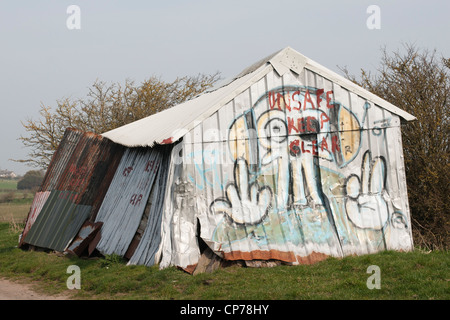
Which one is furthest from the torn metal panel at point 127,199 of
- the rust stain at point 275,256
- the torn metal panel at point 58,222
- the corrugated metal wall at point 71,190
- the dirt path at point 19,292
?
the rust stain at point 275,256

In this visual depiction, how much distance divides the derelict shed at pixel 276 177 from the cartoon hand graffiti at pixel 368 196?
0.07 feet

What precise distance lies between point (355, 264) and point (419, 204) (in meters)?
5.04

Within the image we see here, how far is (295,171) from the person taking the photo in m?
10.4

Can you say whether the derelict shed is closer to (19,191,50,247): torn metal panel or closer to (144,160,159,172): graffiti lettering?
(144,160,159,172): graffiti lettering

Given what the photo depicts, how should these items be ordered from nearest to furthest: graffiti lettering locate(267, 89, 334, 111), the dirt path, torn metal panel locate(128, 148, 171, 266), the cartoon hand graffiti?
the dirt path < torn metal panel locate(128, 148, 171, 266) < graffiti lettering locate(267, 89, 334, 111) < the cartoon hand graffiti

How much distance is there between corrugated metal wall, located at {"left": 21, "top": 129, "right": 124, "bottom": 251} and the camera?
521 inches

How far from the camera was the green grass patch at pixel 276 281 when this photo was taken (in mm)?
7641

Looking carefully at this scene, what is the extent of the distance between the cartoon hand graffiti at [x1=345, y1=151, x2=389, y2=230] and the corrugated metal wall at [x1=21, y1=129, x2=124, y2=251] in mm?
6315

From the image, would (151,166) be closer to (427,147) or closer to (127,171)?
(127,171)

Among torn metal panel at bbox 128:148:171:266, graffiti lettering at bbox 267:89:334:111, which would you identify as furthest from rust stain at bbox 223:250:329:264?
graffiti lettering at bbox 267:89:334:111

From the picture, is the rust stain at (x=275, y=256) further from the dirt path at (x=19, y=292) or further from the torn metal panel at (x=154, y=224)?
the dirt path at (x=19, y=292)

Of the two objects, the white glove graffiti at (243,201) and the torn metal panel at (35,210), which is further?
the torn metal panel at (35,210)
